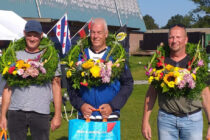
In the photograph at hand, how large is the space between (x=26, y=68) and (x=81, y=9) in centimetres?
2524

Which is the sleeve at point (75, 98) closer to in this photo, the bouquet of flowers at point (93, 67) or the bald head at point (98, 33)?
the bouquet of flowers at point (93, 67)

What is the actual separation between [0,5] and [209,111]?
1843 cm

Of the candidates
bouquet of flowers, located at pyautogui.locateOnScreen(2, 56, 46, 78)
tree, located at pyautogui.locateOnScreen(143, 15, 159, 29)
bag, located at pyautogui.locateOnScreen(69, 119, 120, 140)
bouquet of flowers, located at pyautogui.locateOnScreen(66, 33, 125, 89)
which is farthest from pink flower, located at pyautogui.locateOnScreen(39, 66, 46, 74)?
tree, located at pyautogui.locateOnScreen(143, 15, 159, 29)

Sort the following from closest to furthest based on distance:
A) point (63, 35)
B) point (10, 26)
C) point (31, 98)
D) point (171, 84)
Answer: point (171, 84) < point (31, 98) < point (63, 35) < point (10, 26)

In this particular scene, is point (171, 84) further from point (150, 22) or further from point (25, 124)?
point (150, 22)

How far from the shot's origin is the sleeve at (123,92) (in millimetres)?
4312

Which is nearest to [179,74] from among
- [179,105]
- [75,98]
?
[179,105]

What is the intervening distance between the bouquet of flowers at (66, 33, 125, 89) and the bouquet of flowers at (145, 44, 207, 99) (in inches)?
14.4

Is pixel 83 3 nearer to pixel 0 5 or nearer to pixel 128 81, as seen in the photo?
pixel 0 5

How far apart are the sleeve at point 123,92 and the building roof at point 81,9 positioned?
17610mm

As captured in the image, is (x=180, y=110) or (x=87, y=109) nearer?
(x=180, y=110)

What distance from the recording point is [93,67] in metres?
4.25

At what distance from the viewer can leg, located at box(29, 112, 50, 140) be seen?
171 inches

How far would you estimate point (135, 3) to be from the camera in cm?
4247
